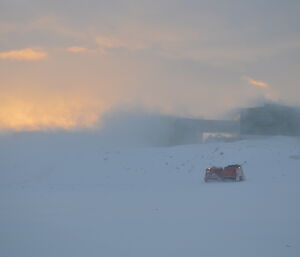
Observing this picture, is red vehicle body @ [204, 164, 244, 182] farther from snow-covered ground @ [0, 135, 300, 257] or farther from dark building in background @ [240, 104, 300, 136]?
dark building in background @ [240, 104, 300, 136]

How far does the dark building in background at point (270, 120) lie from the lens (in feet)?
128

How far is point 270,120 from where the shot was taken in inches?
1577

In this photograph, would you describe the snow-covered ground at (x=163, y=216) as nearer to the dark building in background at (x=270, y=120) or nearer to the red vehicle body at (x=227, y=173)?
the red vehicle body at (x=227, y=173)

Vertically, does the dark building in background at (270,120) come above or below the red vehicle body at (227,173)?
above

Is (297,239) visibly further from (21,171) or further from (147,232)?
(21,171)

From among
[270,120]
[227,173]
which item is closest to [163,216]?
[227,173]

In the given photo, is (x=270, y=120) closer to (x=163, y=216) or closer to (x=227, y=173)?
(x=227, y=173)

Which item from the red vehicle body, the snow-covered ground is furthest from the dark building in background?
the red vehicle body

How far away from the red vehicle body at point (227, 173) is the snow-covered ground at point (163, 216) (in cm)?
52

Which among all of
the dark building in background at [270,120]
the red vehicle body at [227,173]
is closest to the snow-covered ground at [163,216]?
the red vehicle body at [227,173]

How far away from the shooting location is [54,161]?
2805 cm

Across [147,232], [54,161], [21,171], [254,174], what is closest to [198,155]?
[254,174]

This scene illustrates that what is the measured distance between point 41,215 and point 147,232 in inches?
158

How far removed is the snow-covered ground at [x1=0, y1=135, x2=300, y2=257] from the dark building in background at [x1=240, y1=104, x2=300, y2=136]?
1533cm
